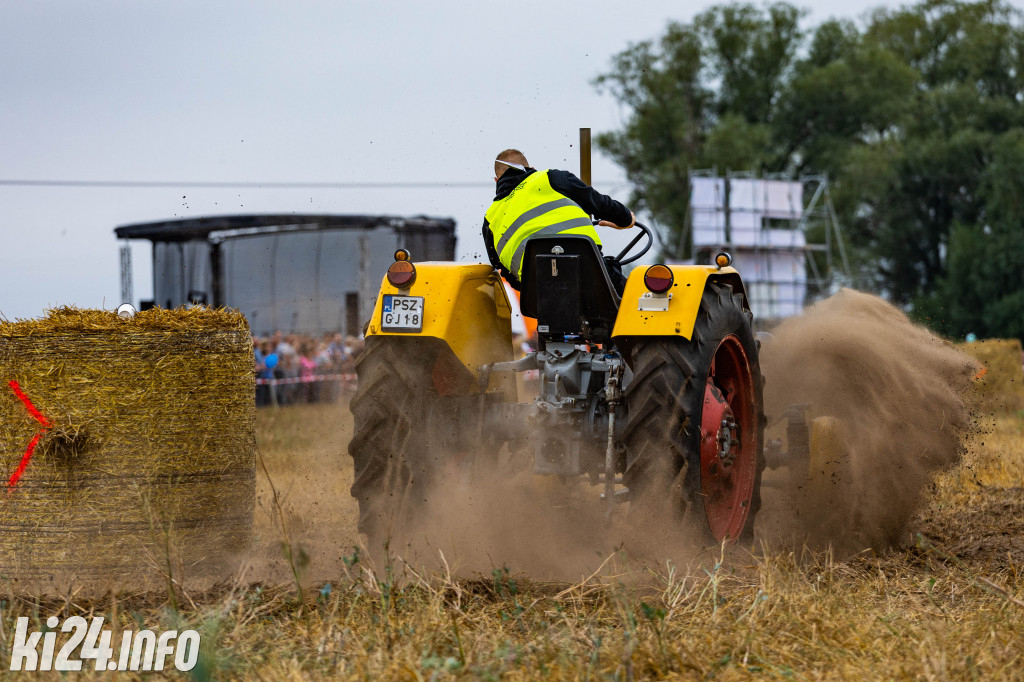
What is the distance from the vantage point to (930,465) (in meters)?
6.93

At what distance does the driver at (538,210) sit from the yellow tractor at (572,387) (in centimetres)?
11

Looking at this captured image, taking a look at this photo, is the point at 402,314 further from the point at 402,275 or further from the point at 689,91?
the point at 689,91

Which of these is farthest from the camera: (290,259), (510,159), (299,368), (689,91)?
(689,91)

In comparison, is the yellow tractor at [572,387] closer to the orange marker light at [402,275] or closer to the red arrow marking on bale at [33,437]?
the orange marker light at [402,275]

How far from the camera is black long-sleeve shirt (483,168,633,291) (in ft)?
19.1

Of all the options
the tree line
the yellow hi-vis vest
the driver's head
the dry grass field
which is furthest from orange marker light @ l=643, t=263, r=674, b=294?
the tree line

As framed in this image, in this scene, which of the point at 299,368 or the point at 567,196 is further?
the point at 299,368

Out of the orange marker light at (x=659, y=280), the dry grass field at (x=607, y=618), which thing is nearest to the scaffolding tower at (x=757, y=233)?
the orange marker light at (x=659, y=280)

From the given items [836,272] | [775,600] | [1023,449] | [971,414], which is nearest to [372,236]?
[1023,449]

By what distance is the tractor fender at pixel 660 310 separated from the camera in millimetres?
5496

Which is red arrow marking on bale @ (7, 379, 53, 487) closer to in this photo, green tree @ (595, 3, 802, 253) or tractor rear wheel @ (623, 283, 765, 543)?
tractor rear wheel @ (623, 283, 765, 543)

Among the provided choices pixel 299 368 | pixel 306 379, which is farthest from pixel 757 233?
pixel 306 379

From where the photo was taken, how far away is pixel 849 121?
1925 inches
